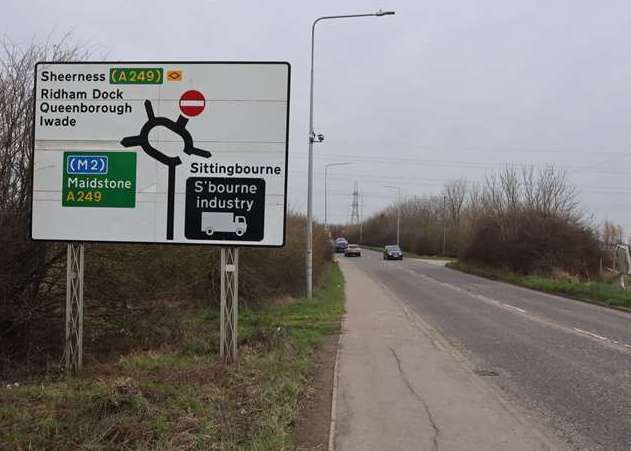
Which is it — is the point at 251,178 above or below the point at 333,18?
below

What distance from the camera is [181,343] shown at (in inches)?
425

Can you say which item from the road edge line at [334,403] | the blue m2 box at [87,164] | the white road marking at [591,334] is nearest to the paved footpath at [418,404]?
the road edge line at [334,403]

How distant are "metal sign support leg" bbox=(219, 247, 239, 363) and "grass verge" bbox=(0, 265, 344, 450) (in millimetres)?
222

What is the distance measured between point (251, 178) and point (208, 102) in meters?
1.29

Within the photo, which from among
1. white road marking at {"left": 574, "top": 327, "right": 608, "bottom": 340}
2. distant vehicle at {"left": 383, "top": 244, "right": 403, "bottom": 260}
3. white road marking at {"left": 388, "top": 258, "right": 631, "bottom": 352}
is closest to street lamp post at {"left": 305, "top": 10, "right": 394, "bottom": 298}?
white road marking at {"left": 388, "top": 258, "right": 631, "bottom": 352}

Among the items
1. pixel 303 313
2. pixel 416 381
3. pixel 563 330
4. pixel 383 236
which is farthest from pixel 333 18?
pixel 383 236

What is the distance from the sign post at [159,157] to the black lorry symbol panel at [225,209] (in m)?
0.01

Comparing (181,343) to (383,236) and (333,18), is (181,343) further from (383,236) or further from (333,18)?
(383,236)

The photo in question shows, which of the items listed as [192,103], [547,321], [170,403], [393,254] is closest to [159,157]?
[192,103]

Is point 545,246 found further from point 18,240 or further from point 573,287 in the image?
point 18,240

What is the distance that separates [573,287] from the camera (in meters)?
27.1

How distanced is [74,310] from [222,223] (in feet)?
8.32

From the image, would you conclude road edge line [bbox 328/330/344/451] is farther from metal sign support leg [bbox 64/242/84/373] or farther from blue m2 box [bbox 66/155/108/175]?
blue m2 box [bbox 66/155/108/175]

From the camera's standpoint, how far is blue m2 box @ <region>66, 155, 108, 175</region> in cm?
918
